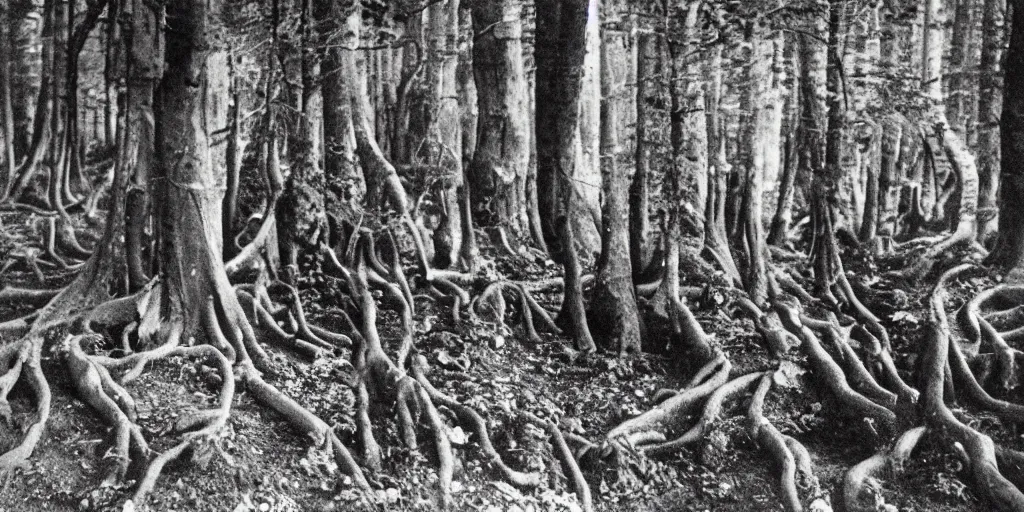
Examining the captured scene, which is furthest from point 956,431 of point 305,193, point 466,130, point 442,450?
point 466,130

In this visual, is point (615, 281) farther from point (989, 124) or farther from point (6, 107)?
point (6, 107)

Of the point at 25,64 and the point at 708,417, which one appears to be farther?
the point at 25,64

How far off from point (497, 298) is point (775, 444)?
3.05 meters

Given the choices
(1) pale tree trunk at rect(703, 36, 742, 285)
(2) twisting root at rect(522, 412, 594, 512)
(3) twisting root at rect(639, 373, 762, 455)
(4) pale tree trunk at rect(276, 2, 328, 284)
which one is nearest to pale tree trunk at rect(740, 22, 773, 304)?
(1) pale tree trunk at rect(703, 36, 742, 285)

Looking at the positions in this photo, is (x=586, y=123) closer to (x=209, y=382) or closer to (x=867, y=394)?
(x=867, y=394)

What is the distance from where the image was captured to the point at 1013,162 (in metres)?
10.0

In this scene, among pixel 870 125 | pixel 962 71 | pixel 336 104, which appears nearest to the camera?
pixel 336 104

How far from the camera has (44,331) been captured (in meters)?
7.62

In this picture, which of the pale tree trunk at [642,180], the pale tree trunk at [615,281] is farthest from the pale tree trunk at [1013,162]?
the pale tree trunk at [615,281]

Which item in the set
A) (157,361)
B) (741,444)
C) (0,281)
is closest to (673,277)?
(741,444)

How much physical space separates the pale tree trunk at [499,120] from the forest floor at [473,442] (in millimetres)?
2152

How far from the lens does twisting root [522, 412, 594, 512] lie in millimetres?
7230

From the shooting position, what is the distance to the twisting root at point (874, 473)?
726 centimetres

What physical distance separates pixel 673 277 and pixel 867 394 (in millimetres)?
1942
